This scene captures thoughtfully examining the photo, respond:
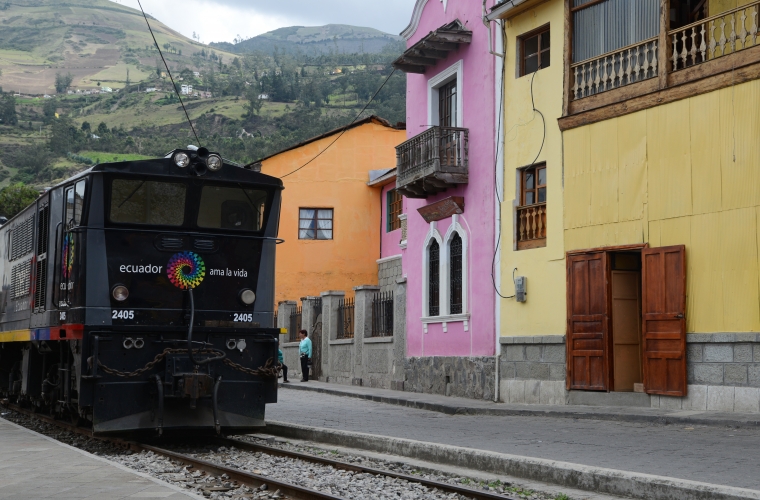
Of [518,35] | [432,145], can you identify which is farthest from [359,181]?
[518,35]

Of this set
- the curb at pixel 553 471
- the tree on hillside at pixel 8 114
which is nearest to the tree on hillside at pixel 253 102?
the tree on hillside at pixel 8 114

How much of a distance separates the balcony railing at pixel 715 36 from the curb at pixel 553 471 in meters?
7.47

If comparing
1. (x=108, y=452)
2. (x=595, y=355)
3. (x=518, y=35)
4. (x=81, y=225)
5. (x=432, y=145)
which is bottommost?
(x=108, y=452)

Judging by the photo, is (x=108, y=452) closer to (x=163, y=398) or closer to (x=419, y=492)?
(x=163, y=398)

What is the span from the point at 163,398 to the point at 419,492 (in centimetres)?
413

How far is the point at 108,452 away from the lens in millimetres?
12523

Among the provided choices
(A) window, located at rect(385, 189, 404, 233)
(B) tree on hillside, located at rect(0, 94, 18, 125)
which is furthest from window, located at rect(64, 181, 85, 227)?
(B) tree on hillside, located at rect(0, 94, 18, 125)

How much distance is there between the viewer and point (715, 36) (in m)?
14.7

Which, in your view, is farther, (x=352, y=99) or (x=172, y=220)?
(x=352, y=99)

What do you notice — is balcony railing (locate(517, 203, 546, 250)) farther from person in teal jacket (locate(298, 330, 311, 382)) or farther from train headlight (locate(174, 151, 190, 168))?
person in teal jacket (locate(298, 330, 311, 382))

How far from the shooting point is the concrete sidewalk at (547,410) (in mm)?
12969

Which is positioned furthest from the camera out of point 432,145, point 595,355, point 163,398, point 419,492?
point 432,145

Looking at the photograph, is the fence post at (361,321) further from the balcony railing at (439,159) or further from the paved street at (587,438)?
the paved street at (587,438)

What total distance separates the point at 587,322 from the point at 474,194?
498 cm
